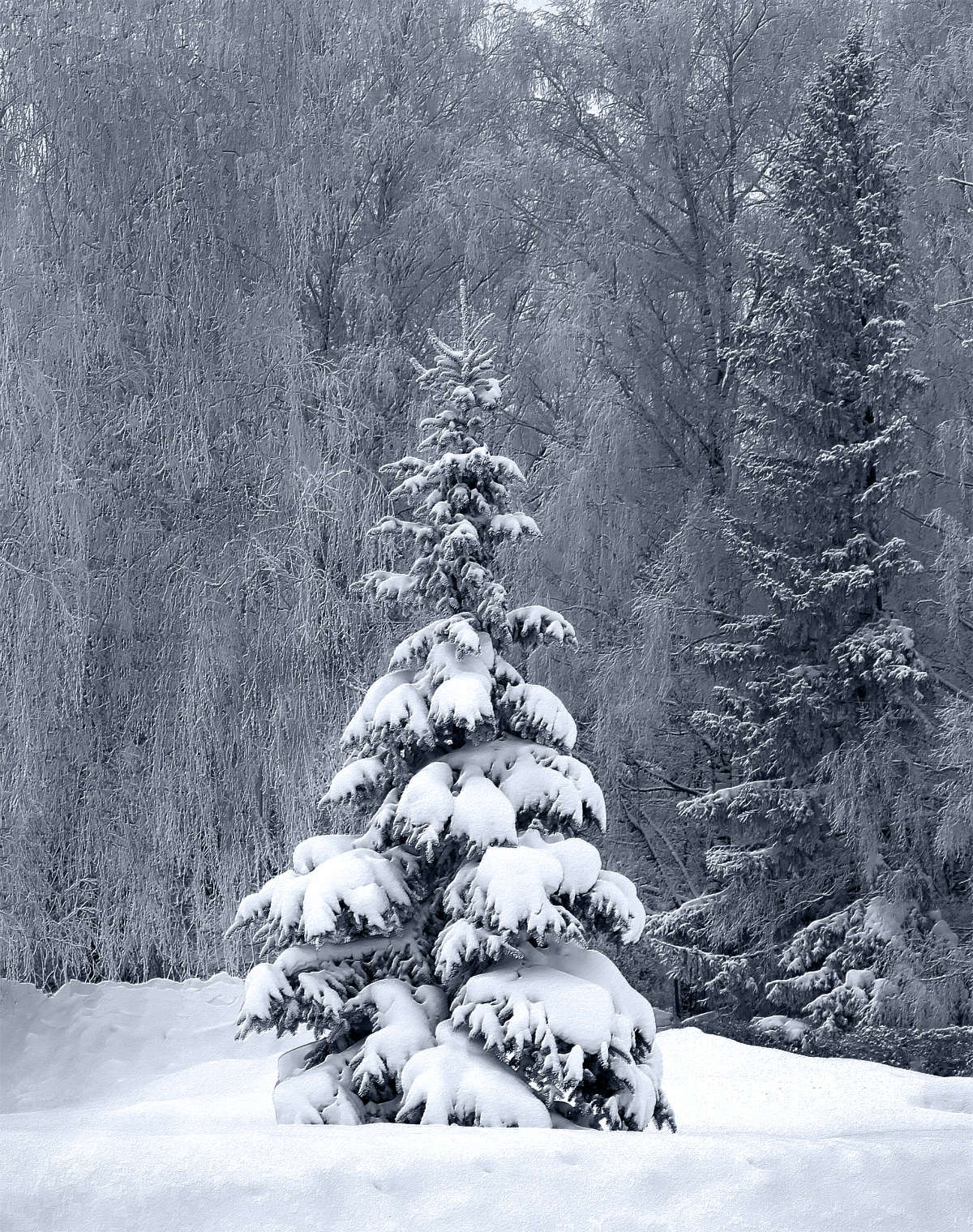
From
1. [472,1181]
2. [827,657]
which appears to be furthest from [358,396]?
[472,1181]

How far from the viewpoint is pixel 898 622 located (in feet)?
37.7

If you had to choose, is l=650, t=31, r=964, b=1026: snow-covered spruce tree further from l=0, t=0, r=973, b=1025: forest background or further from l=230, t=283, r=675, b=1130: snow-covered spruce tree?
l=230, t=283, r=675, b=1130: snow-covered spruce tree

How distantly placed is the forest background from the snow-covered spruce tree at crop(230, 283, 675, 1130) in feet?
16.5

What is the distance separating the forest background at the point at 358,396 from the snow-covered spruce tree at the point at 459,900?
198 inches

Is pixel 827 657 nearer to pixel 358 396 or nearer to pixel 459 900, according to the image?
pixel 358 396

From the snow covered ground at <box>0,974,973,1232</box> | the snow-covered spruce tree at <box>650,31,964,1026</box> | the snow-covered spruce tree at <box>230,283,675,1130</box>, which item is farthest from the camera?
the snow-covered spruce tree at <box>650,31,964,1026</box>

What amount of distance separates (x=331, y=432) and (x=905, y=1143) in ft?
29.2

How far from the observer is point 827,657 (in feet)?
39.4

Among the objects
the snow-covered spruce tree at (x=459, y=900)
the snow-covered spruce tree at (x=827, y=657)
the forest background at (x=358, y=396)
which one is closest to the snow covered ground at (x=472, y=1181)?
the snow-covered spruce tree at (x=459, y=900)

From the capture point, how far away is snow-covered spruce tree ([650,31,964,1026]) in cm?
1115

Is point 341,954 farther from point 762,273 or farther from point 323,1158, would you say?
point 762,273

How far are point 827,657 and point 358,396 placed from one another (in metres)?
5.04

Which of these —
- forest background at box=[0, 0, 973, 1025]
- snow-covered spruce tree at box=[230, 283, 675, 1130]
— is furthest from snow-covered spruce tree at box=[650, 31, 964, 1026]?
snow-covered spruce tree at box=[230, 283, 675, 1130]

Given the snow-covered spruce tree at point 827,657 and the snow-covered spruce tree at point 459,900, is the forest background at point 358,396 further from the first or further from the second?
the snow-covered spruce tree at point 459,900
